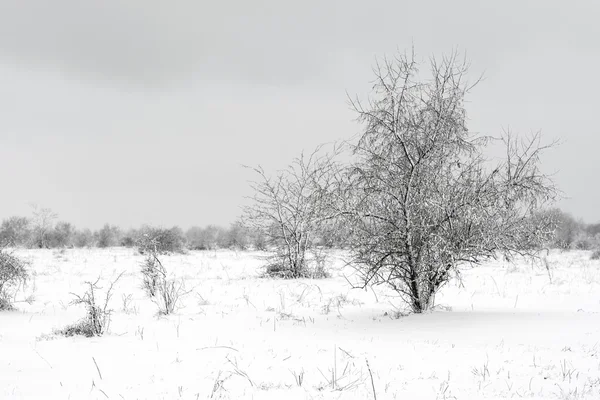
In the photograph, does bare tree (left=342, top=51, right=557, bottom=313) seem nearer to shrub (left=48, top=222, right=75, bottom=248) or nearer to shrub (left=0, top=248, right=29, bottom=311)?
shrub (left=0, top=248, right=29, bottom=311)

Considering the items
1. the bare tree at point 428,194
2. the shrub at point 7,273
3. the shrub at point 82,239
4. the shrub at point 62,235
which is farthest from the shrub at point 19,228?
the bare tree at point 428,194

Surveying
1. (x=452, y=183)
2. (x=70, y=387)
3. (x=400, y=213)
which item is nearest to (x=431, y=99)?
(x=452, y=183)

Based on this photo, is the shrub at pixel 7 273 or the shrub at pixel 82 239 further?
the shrub at pixel 82 239

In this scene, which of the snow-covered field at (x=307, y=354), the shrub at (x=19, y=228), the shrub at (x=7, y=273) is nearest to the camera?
the snow-covered field at (x=307, y=354)

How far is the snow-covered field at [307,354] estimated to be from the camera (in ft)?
14.5

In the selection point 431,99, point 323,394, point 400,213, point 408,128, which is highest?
point 431,99

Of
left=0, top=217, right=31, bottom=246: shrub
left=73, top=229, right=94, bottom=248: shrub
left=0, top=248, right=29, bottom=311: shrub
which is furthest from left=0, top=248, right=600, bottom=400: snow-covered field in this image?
left=73, top=229, right=94, bottom=248: shrub

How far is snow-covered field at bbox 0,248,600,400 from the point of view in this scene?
4.42 metres

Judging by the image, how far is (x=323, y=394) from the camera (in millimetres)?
4352

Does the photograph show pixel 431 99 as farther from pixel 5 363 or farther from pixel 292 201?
pixel 292 201

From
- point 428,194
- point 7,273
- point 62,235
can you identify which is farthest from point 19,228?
point 428,194

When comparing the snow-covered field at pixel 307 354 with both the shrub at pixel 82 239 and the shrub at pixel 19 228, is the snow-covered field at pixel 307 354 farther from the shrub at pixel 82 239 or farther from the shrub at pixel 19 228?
the shrub at pixel 82 239

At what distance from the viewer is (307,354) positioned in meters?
5.75

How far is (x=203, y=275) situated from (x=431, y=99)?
12858 mm
